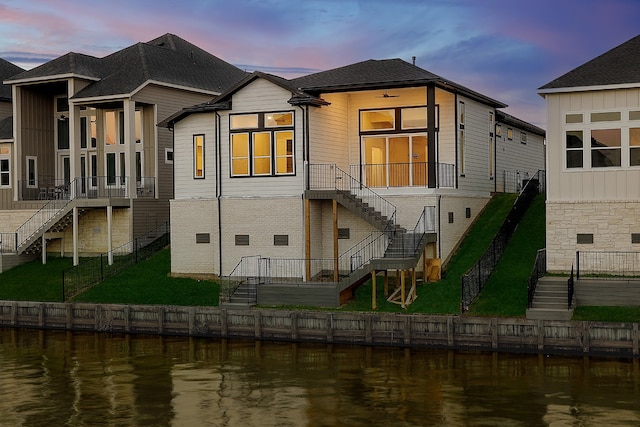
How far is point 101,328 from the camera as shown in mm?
38719

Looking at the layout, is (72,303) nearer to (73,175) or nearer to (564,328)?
(73,175)

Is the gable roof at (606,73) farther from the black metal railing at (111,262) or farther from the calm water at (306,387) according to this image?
the black metal railing at (111,262)

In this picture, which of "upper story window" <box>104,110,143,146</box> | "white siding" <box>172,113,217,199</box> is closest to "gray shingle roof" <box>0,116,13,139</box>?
"upper story window" <box>104,110,143,146</box>

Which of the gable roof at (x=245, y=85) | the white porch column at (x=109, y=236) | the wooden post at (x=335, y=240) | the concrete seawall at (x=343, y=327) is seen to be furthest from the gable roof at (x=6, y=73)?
the wooden post at (x=335, y=240)

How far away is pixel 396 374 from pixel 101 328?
15.2 meters

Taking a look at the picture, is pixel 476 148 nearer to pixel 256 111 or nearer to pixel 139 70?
pixel 256 111

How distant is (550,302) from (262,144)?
50.2 feet

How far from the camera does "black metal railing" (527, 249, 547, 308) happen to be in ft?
107

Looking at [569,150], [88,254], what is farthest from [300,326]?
[88,254]

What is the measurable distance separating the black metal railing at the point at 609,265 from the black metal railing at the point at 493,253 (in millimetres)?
3617

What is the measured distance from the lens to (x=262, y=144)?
41.9m

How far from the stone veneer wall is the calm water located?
7.81 meters

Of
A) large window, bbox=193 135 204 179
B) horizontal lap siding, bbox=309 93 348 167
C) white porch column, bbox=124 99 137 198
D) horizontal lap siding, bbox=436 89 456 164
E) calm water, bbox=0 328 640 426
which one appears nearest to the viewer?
calm water, bbox=0 328 640 426

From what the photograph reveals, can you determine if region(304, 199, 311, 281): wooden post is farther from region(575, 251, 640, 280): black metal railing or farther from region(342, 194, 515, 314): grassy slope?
region(575, 251, 640, 280): black metal railing
